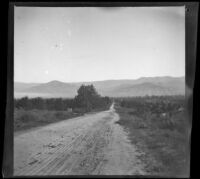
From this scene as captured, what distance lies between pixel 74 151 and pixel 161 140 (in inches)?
33.7

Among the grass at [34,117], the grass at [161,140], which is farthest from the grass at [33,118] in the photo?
the grass at [161,140]

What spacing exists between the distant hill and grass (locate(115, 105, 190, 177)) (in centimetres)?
20

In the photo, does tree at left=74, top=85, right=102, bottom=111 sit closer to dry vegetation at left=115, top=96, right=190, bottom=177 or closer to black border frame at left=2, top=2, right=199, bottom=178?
dry vegetation at left=115, top=96, right=190, bottom=177

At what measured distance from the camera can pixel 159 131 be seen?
9.22ft

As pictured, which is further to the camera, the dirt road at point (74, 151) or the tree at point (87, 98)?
the tree at point (87, 98)

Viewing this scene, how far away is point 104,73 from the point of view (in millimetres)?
2881

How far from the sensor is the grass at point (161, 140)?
2738 mm

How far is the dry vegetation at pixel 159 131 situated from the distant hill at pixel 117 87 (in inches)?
3.1

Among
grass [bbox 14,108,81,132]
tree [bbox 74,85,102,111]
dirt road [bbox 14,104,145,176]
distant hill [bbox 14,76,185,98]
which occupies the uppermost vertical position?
distant hill [bbox 14,76,185,98]

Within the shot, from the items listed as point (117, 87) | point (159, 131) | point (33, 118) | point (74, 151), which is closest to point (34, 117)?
point (33, 118)

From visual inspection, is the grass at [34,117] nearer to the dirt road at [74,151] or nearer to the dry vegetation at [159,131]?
the dirt road at [74,151]

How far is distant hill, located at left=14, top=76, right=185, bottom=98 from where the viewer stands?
2.77 meters

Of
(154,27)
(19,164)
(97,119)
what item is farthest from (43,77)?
(154,27)

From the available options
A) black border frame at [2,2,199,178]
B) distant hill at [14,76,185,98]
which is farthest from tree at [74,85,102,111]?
black border frame at [2,2,199,178]
